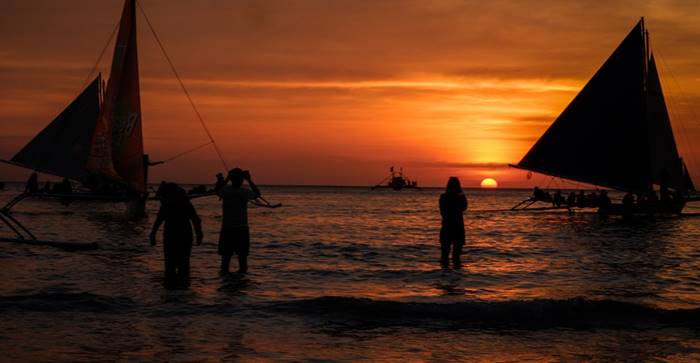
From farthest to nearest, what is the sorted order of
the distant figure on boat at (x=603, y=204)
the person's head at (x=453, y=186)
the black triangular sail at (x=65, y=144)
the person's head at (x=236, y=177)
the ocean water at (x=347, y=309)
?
the distant figure on boat at (x=603, y=204) < the black triangular sail at (x=65, y=144) < the person's head at (x=453, y=186) < the person's head at (x=236, y=177) < the ocean water at (x=347, y=309)

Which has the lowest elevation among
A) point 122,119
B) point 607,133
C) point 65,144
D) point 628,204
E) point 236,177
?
point 628,204

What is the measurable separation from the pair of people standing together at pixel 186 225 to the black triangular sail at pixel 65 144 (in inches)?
1352

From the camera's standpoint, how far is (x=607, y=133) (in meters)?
39.5

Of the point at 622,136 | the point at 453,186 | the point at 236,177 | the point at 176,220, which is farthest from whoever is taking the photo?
the point at 622,136

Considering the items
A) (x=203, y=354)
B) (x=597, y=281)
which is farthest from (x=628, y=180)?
(x=203, y=354)

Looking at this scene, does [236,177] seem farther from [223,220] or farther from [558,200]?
[558,200]

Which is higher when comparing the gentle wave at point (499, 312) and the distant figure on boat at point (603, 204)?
the distant figure on boat at point (603, 204)

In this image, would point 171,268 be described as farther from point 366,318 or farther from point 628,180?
point 628,180

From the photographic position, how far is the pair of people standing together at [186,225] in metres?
11.7

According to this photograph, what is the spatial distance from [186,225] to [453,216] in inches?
245

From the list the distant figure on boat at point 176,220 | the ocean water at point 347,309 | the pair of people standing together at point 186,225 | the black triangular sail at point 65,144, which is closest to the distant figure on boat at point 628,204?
the ocean water at point 347,309

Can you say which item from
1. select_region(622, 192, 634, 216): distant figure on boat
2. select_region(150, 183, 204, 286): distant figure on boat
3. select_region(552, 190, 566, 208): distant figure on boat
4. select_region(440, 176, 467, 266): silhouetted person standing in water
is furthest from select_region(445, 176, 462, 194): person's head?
select_region(552, 190, 566, 208): distant figure on boat

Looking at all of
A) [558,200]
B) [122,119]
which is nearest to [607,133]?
[558,200]

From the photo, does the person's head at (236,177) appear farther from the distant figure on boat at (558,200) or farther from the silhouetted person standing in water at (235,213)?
the distant figure on boat at (558,200)
